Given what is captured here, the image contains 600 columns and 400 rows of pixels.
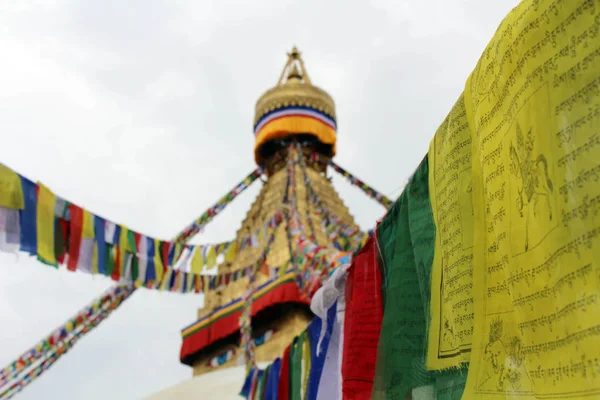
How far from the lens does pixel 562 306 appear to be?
3.80 ft

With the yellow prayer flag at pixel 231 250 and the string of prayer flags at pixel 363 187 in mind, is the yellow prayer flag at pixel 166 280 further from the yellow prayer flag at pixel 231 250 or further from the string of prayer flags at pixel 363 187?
the string of prayer flags at pixel 363 187

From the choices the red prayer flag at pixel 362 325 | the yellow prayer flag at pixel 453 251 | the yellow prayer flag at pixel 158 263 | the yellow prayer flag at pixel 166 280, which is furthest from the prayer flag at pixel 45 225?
the yellow prayer flag at pixel 453 251

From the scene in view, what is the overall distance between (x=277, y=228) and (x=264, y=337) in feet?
7.15

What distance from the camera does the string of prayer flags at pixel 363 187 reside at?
1430cm

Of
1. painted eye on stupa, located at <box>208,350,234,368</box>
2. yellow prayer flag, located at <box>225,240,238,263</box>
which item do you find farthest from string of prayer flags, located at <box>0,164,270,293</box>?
painted eye on stupa, located at <box>208,350,234,368</box>

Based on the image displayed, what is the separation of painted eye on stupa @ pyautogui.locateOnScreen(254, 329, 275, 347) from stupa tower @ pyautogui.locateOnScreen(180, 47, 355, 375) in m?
0.02

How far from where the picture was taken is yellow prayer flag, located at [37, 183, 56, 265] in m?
5.18

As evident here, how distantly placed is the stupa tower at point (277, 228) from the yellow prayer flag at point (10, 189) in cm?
372

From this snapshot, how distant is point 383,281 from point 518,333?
3.86 ft

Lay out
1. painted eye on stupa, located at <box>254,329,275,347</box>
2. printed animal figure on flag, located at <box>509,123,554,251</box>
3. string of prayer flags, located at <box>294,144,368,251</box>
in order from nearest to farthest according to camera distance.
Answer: printed animal figure on flag, located at <box>509,123,554,251</box> < string of prayer flags, located at <box>294,144,368,251</box> < painted eye on stupa, located at <box>254,329,275,347</box>

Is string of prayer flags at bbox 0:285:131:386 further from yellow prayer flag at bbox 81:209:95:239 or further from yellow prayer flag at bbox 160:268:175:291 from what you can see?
yellow prayer flag at bbox 81:209:95:239

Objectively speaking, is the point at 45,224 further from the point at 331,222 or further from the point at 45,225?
the point at 331,222

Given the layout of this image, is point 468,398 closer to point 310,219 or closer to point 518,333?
point 518,333

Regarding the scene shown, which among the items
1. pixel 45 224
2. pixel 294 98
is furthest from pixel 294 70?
pixel 45 224
